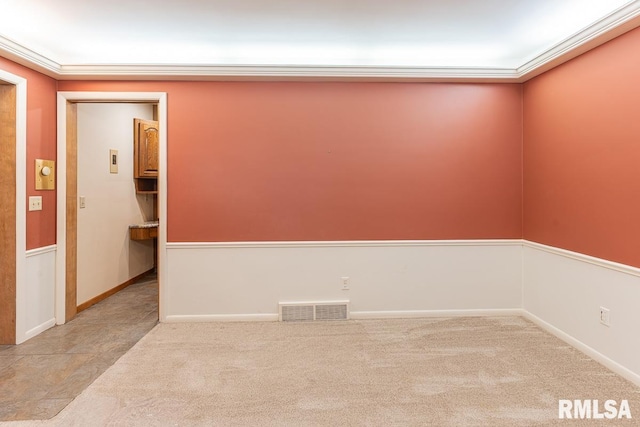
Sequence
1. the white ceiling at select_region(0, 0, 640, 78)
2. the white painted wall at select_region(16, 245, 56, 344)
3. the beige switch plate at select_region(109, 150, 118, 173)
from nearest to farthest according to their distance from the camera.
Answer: the white ceiling at select_region(0, 0, 640, 78) < the white painted wall at select_region(16, 245, 56, 344) < the beige switch plate at select_region(109, 150, 118, 173)

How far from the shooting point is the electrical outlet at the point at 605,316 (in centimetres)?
247

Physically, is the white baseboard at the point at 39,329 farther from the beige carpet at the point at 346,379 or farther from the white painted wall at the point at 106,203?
the beige carpet at the point at 346,379

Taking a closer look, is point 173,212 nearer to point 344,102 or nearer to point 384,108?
point 344,102

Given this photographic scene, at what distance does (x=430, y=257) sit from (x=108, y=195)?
3757mm

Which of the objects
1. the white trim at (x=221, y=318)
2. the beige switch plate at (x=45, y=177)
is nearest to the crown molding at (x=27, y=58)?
the beige switch plate at (x=45, y=177)

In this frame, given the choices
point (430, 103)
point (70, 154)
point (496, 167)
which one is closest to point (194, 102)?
point (70, 154)

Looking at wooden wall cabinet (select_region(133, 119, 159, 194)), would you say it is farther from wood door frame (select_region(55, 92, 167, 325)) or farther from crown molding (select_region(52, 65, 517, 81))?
crown molding (select_region(52, 65, 517, 81))

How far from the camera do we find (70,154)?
337 centimetres

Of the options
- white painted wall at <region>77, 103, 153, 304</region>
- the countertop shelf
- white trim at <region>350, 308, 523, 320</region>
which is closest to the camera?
white trim at <region>350, 308, 523, 320</region>

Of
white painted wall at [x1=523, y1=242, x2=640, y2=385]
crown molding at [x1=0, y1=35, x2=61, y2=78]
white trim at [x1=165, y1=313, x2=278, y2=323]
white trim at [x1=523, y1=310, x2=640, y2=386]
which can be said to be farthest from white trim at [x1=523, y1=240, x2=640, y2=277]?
crown molding at [x1=0, y1=35, x2=61, y2=78]

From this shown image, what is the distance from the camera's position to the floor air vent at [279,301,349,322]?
11.1ft

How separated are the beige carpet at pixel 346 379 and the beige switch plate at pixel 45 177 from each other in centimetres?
160

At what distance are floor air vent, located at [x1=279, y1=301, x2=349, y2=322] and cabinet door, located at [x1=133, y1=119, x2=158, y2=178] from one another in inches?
112

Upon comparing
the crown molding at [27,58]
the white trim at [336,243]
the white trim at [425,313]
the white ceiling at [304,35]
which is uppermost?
the white ceiling at [304,35]
